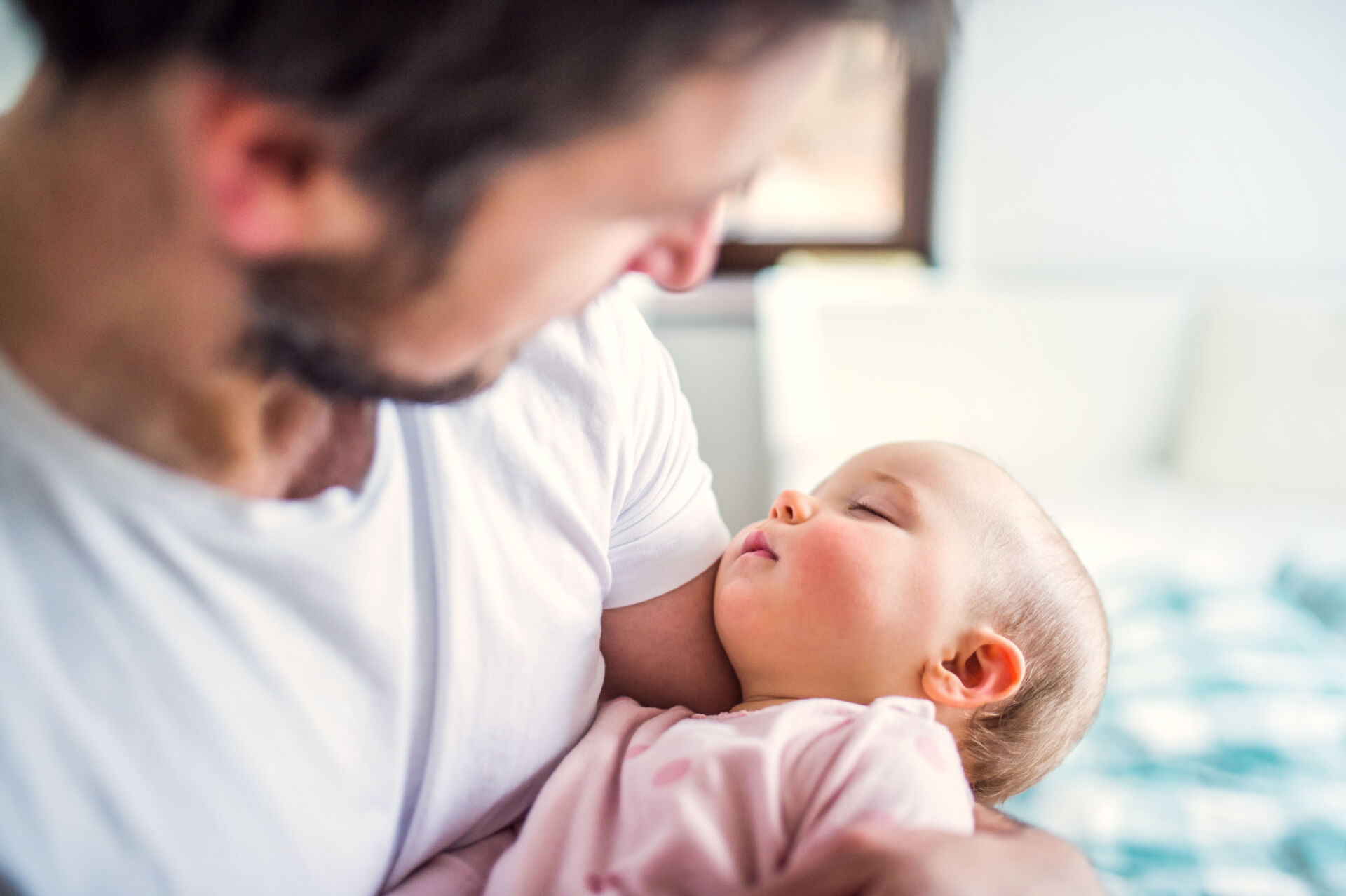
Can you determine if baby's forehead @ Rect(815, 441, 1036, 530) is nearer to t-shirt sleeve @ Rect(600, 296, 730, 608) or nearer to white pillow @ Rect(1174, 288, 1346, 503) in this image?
t-shirt sleeve @ Rect(600, 296, 730, 608)

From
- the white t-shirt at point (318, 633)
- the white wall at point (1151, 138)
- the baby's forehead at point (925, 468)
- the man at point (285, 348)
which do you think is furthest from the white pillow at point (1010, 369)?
the man at point (285, 348)

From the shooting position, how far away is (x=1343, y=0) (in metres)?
2.47

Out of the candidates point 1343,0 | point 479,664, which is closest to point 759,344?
point 1343,0

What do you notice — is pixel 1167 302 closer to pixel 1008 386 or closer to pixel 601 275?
pixel 1008 386

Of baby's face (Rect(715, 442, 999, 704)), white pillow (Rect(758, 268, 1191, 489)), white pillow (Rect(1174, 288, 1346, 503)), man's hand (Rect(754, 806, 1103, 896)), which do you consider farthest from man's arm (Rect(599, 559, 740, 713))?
white pillow (Rect(1174, 288, 1346, 503))

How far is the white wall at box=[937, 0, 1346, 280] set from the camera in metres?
2.55

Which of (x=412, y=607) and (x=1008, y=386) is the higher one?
(x=412, y=607)

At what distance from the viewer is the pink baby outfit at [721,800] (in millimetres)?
692

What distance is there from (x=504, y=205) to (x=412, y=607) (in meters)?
0.29

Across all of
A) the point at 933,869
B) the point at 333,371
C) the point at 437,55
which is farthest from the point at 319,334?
the point at 933,869

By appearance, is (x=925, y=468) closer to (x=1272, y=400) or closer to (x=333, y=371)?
(x=333, y=371)

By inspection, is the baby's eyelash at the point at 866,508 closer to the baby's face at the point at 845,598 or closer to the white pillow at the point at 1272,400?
the baby's face at the point at 845,598

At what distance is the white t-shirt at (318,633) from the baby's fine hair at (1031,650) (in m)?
0.39

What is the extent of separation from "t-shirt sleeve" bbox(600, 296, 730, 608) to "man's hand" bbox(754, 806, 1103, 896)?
0.92 feet
